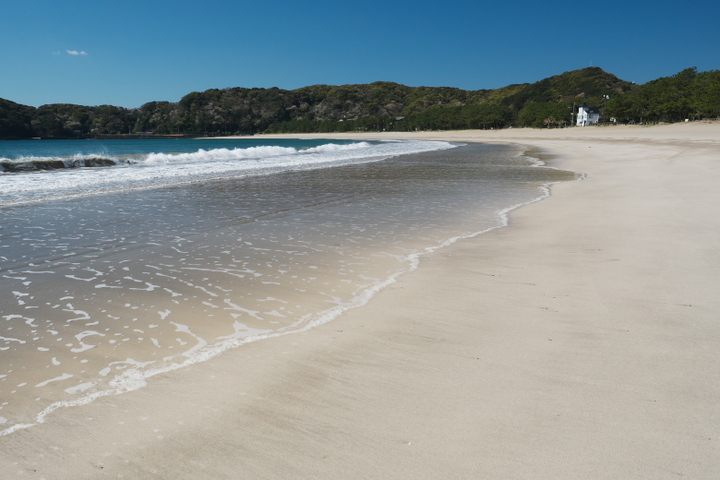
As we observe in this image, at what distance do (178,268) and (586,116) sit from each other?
401ft

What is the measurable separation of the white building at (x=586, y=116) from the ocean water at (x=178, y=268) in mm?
111439

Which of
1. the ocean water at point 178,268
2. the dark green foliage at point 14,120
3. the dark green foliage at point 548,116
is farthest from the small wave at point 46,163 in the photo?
the dark green foliage at point 14,120

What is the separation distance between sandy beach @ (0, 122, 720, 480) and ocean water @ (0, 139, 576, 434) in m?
0.36

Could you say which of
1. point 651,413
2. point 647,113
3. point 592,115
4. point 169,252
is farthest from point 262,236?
point 592,115

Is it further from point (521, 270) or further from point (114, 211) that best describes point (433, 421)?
point (114, 211)

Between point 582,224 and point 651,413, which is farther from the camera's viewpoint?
point 582,224

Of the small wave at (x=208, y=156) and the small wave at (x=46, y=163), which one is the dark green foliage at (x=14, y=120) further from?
the small wave at (x=46, y=163)

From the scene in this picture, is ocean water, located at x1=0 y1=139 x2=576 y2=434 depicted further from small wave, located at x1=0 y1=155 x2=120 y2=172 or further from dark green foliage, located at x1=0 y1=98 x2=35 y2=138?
dark green foliage, located at x1=0 y1=98 x2=35 y2=138

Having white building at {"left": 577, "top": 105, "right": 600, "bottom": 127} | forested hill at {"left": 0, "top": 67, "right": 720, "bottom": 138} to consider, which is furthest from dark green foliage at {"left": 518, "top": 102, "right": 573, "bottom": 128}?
white building at {"left": 577, "top": 105, "right": 600, "bottom": 127}

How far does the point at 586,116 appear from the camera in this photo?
110m

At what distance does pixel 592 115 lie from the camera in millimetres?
112688

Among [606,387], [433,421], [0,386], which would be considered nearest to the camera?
[433,421]

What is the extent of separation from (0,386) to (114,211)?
7746 mm

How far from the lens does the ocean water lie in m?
3.24
